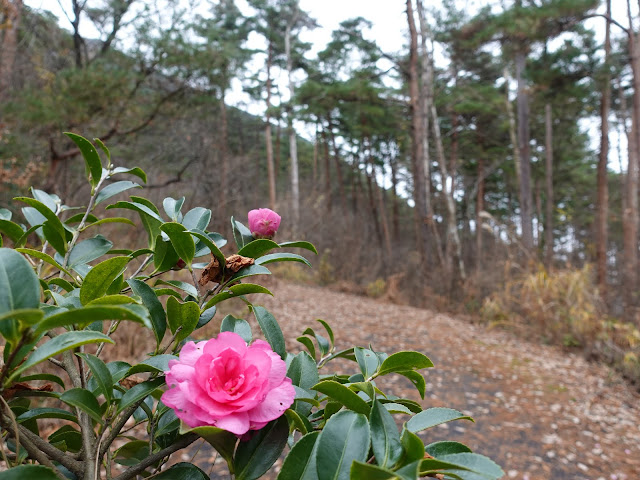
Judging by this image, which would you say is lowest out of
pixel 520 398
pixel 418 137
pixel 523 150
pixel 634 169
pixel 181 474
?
pixel 520 398

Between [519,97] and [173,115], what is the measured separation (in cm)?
796

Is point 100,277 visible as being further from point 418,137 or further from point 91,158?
point 418,137

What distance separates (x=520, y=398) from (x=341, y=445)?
3.24 metres

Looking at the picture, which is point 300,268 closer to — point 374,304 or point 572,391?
point 374,304

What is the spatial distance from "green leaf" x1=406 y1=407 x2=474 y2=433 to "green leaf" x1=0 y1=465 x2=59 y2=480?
0.35 metres

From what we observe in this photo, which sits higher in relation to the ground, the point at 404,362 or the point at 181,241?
the point at 181,241

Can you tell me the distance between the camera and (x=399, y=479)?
308mm

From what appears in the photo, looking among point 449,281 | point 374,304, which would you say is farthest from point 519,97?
point 374,304

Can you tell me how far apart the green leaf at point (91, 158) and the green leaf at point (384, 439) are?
0.55 m

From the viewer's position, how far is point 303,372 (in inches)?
20.6

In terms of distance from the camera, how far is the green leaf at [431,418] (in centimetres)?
45

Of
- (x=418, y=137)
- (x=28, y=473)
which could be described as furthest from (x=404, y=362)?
(x=418, y=137)

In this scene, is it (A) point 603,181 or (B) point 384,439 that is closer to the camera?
(B) point 384,439

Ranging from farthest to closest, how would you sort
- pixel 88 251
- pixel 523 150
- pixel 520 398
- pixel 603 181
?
1. pixel 523 150
2. pixel 603 181
3. pixel 520 398
4. pixel 88 251
